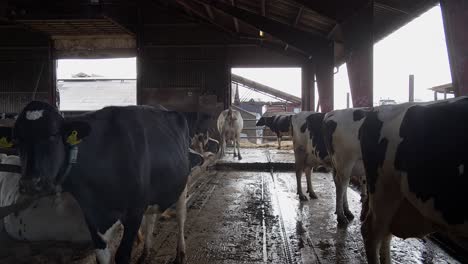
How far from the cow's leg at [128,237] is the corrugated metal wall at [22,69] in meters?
15.7

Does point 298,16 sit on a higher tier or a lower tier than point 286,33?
higher

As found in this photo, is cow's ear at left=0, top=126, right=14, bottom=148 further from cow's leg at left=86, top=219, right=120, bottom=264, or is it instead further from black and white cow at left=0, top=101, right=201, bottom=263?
cow's leg at left=86, top=219, right=120, bottom=264

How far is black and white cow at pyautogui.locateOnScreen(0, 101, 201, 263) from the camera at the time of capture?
2398 millimetres

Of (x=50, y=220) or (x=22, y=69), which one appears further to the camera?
(x=22, y=69)

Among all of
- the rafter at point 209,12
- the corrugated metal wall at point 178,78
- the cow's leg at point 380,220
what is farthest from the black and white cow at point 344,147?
the corrugated metal wall at point 178,78

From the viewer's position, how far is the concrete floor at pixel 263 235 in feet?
12.4

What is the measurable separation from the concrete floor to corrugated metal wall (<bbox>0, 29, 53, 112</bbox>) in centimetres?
1254

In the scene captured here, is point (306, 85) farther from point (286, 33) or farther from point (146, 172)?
point (146, 172)

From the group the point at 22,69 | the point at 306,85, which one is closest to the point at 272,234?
the point at 306,85

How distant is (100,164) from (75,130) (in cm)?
33

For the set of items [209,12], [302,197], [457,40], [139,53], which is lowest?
[302,197]

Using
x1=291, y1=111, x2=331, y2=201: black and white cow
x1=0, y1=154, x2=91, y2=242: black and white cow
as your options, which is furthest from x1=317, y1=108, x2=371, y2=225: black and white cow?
x1=0, y1=154, x2=91, y2=242: black and white cow

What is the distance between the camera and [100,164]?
2719mm

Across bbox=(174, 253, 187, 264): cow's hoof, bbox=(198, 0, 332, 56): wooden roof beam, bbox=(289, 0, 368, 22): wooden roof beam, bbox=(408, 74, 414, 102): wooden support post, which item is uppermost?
bbox=(198, 0, 332, 56): wooden roof beam
